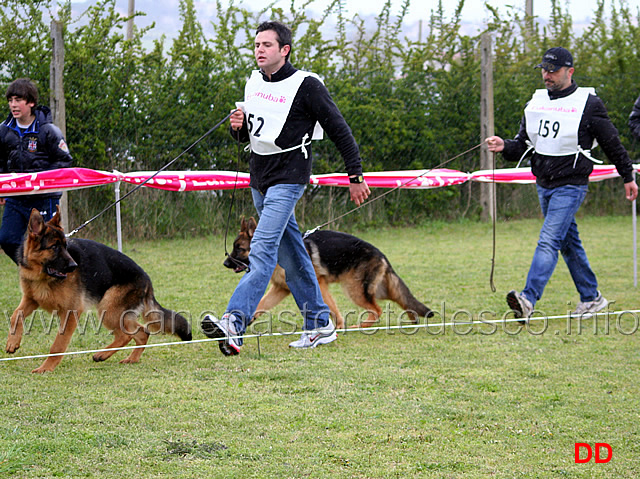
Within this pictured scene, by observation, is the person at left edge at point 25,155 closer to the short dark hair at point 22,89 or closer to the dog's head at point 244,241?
the short dark hair at point 22,89

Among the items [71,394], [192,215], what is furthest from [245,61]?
[71,394]

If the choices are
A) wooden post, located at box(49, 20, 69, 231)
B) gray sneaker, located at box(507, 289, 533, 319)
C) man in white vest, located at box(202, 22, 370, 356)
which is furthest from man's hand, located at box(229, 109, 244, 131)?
wooden post, located at box(49, 20, 69, 231)

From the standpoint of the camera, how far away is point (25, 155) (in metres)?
5.64

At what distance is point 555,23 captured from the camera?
60.8 feet

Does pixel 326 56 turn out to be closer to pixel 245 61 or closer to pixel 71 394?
pixel 245 61

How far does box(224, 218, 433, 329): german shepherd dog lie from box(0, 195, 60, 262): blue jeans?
5.04 feet

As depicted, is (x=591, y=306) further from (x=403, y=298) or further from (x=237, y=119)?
(x=237, y=119)

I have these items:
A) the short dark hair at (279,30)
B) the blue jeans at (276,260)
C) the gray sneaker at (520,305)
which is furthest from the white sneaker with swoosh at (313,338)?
Result: the short dark hair at (279,30)

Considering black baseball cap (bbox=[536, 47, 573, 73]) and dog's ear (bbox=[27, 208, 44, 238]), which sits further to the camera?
black baseball cap (bbox=[536, 47, 573, 73])

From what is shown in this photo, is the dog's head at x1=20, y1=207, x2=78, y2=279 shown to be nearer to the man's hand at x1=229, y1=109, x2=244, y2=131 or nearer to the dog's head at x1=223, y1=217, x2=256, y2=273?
the man's hand at x1=229, y1=109, x2=244, y2=131

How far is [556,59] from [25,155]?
4.09 meters

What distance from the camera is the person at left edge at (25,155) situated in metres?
5.57

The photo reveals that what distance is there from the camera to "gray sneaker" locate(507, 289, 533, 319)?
18.3 ft

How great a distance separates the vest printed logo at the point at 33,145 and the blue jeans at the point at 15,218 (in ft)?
1.13
